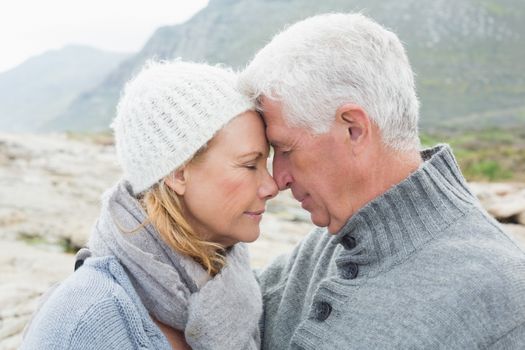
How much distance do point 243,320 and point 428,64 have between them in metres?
81.5

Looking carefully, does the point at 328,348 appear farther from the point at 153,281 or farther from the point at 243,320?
the point at 153,281

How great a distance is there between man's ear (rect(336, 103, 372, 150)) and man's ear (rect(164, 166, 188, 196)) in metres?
0.61

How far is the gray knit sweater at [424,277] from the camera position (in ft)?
A: 6.36

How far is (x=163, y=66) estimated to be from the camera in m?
2.44

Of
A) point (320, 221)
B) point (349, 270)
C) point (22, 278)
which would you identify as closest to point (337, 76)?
point (320, 221)

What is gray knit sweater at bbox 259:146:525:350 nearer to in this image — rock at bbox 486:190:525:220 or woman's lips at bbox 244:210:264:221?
woman's lips at bbox 244:210:264:221

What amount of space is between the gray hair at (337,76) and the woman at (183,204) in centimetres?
15

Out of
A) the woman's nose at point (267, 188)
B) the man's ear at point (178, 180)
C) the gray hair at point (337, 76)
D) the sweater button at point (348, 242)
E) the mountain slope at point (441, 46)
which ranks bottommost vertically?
the mountain slope at point (441, 46)

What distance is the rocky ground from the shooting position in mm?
5137

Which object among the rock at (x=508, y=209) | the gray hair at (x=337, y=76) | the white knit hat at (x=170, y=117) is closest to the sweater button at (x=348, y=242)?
the gray hair at (x=337, y=76)

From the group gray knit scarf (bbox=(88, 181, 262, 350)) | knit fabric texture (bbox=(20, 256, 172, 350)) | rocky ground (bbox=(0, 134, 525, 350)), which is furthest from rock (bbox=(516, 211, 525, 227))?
knit fabric texture (bbox=(20, 256, 172, 350))

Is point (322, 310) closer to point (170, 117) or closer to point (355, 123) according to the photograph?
point (355, 123)

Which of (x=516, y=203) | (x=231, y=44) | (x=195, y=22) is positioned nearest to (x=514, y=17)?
(x=231, y=44)

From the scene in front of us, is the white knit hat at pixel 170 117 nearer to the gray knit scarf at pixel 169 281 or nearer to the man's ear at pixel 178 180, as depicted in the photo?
the man's ear at pixel 178 180
